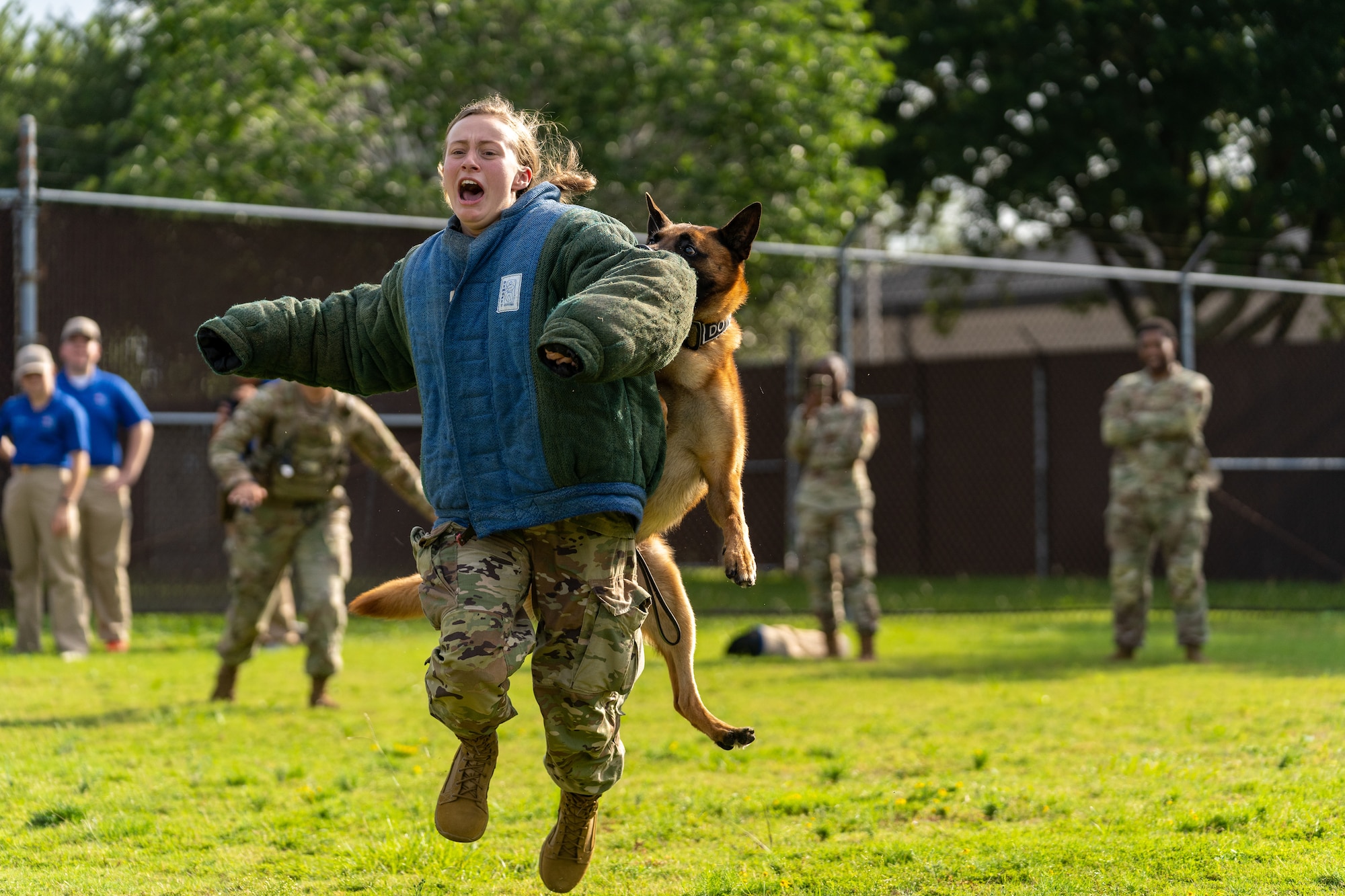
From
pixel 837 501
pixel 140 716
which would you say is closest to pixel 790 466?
pixel 837 501

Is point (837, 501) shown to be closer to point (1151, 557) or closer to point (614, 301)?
point (1151, 557)

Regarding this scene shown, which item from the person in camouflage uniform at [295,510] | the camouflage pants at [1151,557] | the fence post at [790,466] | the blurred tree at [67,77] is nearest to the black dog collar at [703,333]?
the person in camouflage uniform at [295,510]

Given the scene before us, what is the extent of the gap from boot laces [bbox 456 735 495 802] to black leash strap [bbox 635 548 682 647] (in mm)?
649

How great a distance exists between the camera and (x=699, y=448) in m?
3.87

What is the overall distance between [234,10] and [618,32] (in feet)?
13.9

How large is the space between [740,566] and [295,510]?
4.53 metres

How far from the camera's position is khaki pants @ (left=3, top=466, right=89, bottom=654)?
9531 millimetres

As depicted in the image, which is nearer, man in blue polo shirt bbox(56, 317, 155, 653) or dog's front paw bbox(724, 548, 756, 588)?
dog's front paw bbox(724, 548, 756, 588)

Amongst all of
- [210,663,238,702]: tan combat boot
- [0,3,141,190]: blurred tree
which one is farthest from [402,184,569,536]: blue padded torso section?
[0,3,141,190]: blurred tree

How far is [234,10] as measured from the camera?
611 inches

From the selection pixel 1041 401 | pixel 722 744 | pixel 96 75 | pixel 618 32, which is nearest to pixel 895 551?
pixel 1041 401

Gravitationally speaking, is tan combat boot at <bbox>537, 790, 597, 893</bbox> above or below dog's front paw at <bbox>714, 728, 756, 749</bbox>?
below

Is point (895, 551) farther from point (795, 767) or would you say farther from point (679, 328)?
point (679, 328)

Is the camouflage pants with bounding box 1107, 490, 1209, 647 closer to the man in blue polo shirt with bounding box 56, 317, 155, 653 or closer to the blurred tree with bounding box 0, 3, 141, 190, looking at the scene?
the man in blue polo shirt with bounding box 56, 317, 155, 653
